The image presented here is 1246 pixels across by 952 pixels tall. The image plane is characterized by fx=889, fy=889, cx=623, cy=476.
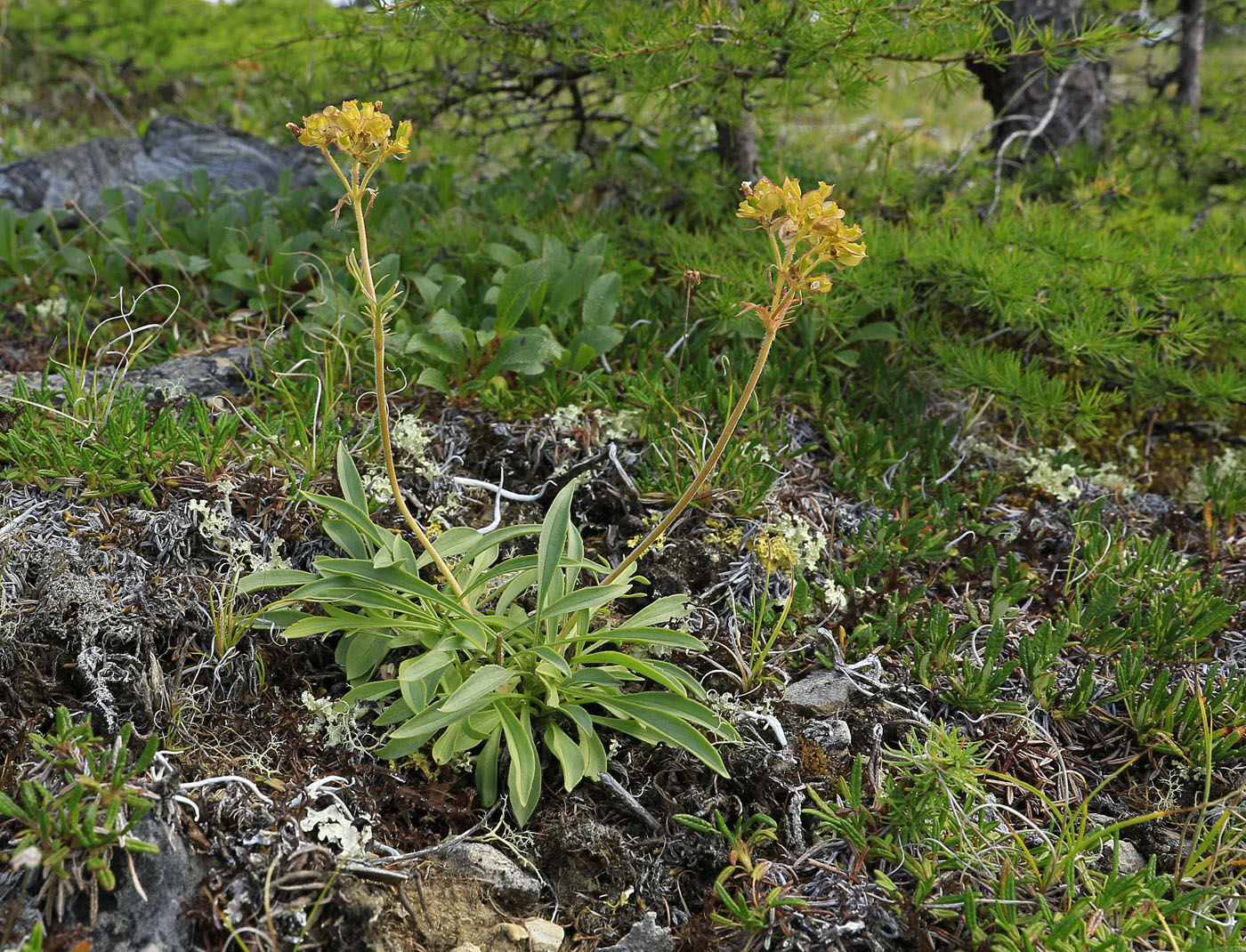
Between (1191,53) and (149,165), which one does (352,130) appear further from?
(1191,53)

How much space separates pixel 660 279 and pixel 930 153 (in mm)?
2973

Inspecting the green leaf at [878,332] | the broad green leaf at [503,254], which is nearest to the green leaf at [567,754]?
the broad green leaf at [503,254]

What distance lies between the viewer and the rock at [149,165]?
14.1ft

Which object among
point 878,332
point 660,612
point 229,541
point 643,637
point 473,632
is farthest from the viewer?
point 878,332

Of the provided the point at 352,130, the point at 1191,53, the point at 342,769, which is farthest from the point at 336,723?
the point at 1191,53

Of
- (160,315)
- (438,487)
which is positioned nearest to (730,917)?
(438,487)

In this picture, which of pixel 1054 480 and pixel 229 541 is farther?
pixel 1054 480

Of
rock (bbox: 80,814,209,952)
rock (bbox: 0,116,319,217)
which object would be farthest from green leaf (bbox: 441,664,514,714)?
rock (bbox: 0,116,319,217)

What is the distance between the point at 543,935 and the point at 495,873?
0.16 m

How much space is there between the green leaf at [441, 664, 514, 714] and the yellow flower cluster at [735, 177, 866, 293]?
1.04 meters

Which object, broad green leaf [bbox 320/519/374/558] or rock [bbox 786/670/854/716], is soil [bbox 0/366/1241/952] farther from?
broad green leaf [bbox 320/519/374/558]

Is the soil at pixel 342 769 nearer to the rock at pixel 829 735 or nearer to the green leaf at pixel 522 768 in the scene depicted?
the rock at pixel 829 735

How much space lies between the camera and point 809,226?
1.67 meters

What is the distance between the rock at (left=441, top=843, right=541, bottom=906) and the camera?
1.92 meters
